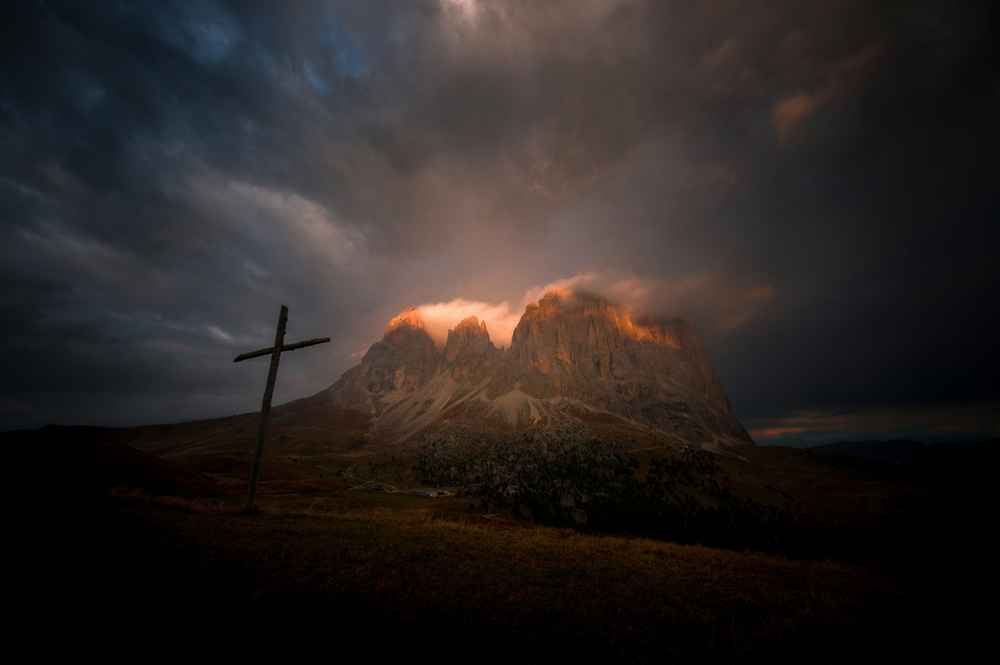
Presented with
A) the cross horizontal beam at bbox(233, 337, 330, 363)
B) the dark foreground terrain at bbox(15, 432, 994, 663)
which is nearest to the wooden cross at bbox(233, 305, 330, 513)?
the cross horizontal beam at bbox(233, 337, 330, 363)

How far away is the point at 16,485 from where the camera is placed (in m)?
8.93

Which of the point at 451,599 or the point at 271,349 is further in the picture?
the point at 271,349

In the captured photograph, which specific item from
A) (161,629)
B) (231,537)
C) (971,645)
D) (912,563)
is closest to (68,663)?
(161,629)

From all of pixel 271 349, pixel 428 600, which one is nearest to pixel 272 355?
pixel 271 349

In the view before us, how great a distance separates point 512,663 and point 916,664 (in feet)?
21.3

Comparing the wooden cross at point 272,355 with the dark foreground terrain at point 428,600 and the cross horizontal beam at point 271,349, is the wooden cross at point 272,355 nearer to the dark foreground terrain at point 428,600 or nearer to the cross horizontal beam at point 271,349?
the cross horizontal beam at point 271,349

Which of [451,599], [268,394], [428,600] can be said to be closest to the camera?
[428,600]

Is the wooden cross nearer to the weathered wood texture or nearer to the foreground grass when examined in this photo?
the weathered wood texture

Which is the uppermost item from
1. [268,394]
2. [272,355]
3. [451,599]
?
[272,355]

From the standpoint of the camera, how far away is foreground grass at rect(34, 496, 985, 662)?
4496 mm

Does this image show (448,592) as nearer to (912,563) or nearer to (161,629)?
(161,629)

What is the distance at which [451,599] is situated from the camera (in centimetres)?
622

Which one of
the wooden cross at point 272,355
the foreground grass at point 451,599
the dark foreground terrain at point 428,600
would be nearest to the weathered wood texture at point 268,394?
the wooden cross at point 272,355

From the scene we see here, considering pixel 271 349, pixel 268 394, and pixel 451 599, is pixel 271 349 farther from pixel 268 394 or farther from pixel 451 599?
pixel 451 599
